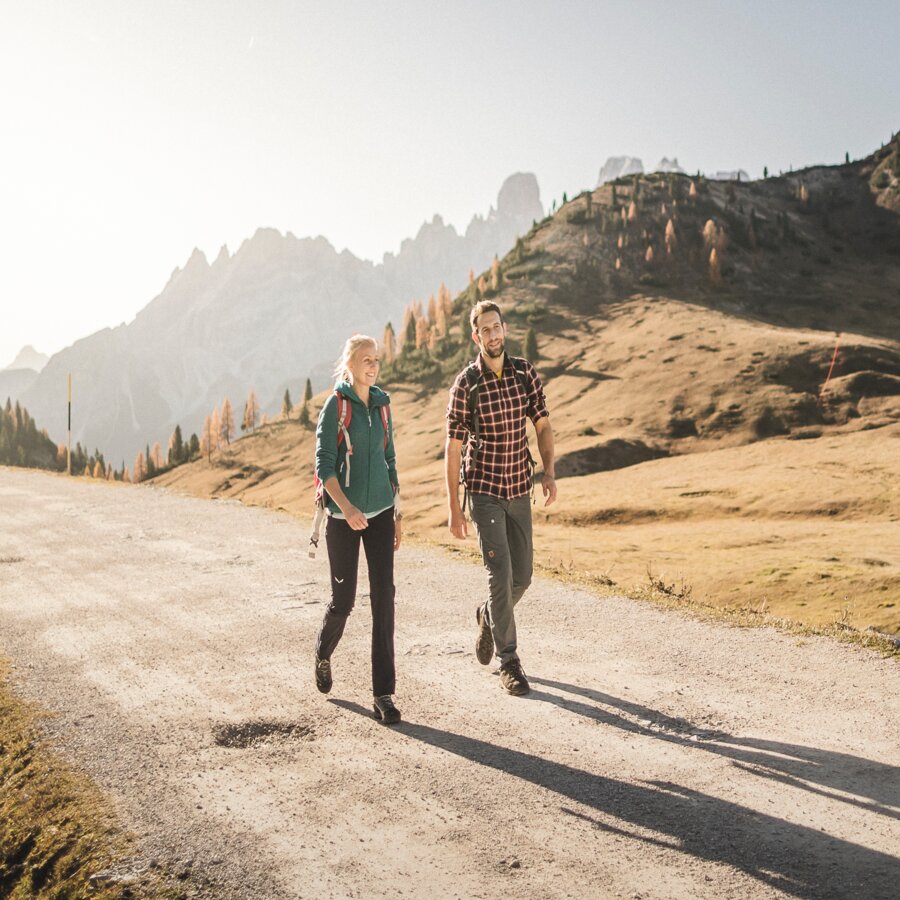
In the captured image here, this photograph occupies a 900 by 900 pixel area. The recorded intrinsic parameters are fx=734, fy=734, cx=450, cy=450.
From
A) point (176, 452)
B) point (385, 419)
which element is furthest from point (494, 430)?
point (176, 452)

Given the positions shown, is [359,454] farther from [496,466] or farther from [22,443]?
[22,443]

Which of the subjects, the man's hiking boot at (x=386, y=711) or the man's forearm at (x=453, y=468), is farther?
the man's forearm at (x=453, y=468)

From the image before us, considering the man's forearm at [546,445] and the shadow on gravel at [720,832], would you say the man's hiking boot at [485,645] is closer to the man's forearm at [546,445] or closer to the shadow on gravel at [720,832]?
the man's forearm at [546,445]

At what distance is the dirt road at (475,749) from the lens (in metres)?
3.78

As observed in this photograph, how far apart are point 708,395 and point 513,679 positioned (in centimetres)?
6892

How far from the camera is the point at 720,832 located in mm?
4012

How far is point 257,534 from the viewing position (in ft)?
47.1

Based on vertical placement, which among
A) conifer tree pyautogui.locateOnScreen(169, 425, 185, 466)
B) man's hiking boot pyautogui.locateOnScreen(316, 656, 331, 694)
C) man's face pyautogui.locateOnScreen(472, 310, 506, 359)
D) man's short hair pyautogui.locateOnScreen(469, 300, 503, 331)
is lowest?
conifer tree pyautogui.locateOnScreen(169, 425, 185, 466)

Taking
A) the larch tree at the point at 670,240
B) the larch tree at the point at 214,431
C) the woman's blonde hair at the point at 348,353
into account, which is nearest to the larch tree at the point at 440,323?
the larch tree at the point at 670,240

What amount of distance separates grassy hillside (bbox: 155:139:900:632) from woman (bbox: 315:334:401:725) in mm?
6421

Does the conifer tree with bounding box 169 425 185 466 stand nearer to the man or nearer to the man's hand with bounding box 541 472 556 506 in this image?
the man's hand with bounding box 541 472 556 506

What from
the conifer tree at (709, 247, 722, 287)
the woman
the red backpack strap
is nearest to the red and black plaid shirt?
the red backpack strap

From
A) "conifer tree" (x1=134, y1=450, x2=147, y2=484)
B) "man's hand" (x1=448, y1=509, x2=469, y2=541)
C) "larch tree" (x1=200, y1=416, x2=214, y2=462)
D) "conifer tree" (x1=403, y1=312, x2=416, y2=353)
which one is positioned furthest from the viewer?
"conifer tree" (x1=134, y1=450, x2=147, y2=484)

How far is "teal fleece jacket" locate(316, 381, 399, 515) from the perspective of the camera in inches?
232
